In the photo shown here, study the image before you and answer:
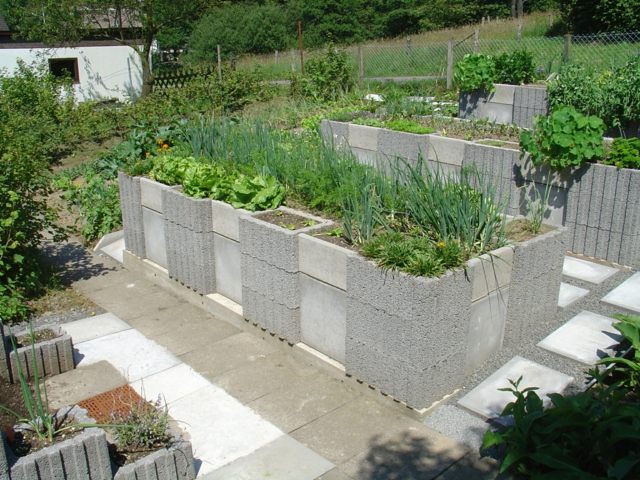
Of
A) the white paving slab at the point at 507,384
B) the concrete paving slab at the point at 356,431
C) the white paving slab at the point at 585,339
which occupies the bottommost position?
the concrete paving slab at the point at 356,431

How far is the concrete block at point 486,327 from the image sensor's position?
478cm

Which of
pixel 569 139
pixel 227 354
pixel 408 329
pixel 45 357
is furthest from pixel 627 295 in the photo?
A: pixel 45 357

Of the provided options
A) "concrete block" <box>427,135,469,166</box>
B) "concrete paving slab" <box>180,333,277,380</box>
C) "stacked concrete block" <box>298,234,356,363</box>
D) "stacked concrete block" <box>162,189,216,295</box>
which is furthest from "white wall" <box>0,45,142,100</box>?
"stacked concrete block" <box>298,234,356,363</box>

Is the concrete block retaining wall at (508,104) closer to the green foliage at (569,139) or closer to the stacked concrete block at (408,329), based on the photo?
the green foliage at (569,139)

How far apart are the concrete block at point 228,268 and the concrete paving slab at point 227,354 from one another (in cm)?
52

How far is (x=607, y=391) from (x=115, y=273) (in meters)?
5.47

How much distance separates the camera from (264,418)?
15.2 feet

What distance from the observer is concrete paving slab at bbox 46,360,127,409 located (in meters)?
4.95

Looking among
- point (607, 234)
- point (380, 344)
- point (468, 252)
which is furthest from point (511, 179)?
point (380, 344)

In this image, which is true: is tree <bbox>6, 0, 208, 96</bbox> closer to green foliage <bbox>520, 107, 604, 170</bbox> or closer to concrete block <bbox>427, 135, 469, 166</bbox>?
concrete block <bbox>427, 135, 469, 166</bbox>

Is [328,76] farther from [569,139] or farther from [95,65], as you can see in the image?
[95,65]

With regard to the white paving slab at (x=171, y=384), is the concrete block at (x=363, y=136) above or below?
above

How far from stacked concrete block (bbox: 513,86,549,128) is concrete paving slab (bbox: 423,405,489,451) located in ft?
20.2

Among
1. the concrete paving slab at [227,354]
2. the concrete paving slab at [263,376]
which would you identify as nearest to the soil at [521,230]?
the concrete paving slab at [263,376]
